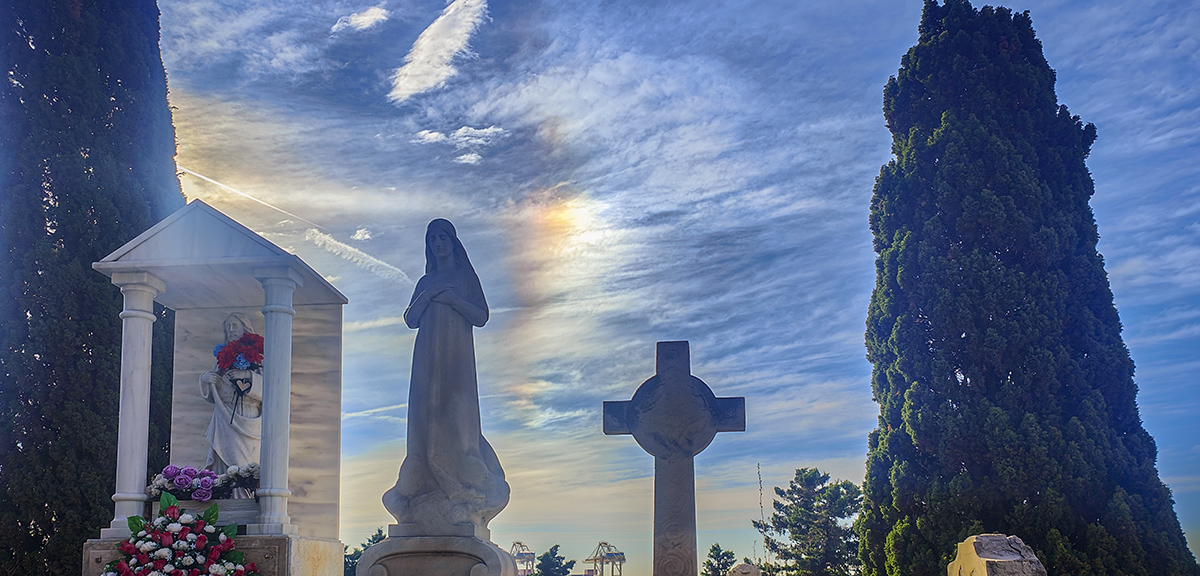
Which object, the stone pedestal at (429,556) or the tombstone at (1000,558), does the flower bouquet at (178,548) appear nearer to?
the stone pedestal at (429,556)

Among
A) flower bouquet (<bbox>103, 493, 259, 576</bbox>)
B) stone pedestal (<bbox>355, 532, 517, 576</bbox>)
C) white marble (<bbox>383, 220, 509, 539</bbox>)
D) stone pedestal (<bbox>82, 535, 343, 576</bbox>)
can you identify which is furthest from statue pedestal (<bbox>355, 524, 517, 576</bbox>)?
flower bouquet (<bbox>103, 493, 259, 576</bbox>)

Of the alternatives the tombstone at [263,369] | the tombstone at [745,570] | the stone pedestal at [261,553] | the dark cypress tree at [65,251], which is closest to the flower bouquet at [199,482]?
the tombstone at [263,369]

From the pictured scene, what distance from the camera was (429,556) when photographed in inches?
330

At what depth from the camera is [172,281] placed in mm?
10047

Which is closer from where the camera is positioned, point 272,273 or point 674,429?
point 674,429

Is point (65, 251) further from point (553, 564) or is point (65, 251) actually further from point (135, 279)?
point (553, 564)

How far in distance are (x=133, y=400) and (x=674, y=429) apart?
511cm

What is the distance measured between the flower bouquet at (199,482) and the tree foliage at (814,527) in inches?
379

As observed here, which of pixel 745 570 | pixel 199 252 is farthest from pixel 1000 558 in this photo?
pixel 199 252

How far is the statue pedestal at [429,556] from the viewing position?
832 cm

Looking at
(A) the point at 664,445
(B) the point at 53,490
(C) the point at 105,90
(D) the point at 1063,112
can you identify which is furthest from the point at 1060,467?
(C) the point at 105,90

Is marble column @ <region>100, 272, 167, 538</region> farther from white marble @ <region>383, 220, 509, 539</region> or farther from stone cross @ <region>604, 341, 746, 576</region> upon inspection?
stone cross @ <region>604, 341, 746, 576</region>

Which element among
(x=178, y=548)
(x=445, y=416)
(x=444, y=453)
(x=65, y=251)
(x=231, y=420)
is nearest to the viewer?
→ (x=178, y=548)

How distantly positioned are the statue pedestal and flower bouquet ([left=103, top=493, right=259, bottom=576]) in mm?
1316
